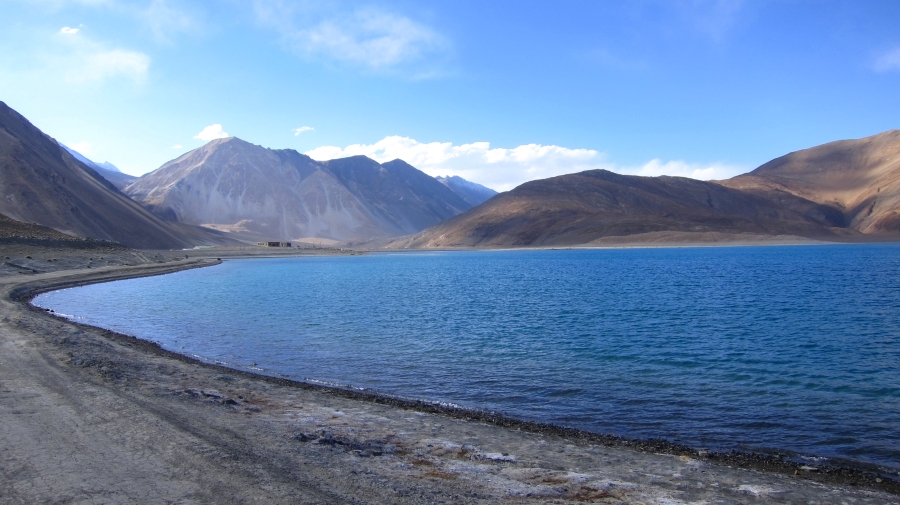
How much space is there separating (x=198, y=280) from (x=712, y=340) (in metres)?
42.1

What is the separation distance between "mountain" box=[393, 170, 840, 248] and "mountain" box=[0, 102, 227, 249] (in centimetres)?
7230

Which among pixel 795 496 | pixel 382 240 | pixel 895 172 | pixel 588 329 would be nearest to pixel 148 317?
pixel 588 329

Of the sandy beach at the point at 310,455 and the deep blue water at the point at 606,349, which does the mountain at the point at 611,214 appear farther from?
the sandy beach at the point at 310,455

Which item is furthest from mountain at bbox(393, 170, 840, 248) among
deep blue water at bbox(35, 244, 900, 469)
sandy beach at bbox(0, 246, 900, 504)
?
sandy beach at bbox(0, 246, 900, 504)

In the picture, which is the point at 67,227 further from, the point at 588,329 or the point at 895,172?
the point at 895,172

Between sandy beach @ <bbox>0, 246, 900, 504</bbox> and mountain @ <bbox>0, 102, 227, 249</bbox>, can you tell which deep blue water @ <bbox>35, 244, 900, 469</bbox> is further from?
mountain @ <bbox>0, 102, 227, 249</bbox>

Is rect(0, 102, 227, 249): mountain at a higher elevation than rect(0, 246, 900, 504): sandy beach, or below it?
higher

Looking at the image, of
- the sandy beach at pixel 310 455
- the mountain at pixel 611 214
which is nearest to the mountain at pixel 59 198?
the mountain at pixel 611 214

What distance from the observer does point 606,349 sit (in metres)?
18.6

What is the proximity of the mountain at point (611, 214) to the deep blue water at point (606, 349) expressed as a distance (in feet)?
355

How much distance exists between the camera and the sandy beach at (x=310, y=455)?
6.56 m

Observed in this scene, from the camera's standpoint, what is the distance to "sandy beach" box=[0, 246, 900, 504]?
6562 millimetres

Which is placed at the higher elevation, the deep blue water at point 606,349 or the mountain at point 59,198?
the mountain at point 59,198

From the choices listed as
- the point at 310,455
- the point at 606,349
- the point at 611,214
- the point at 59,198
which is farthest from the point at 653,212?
the point at 310,455
